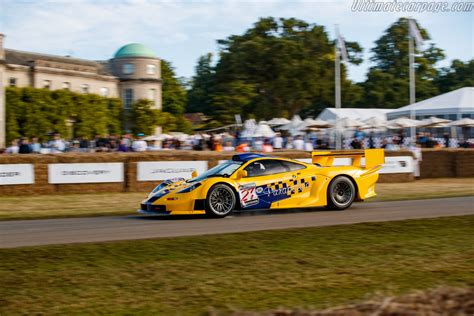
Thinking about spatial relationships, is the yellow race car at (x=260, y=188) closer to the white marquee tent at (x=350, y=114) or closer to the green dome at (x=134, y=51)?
the white marquee tent at (x=350, y=114)

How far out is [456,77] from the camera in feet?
284

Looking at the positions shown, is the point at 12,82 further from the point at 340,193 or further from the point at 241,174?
the point at 340,193

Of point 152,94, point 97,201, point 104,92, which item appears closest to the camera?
point 97,201

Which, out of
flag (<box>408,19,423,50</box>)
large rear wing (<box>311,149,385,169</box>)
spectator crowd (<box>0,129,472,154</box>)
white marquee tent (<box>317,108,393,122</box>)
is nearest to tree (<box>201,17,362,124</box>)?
white marquee tent (<box>317,108,393,122</box>)

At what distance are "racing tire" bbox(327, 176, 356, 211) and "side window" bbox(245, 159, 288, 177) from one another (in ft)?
3.72

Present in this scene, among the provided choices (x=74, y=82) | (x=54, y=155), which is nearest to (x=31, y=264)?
(x=54, y=155)

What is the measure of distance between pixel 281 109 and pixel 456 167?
1841 inches

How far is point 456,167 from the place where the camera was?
83.3 ft

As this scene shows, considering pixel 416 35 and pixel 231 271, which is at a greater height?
pixel 416 35

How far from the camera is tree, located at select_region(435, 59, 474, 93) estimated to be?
8556 centimetres

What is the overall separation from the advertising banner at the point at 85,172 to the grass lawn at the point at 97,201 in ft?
1.99

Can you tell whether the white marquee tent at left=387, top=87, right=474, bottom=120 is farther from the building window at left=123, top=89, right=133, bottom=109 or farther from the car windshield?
the car windshield

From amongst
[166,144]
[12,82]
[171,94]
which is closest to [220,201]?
[166,144]

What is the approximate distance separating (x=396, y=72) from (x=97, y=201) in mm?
76644
